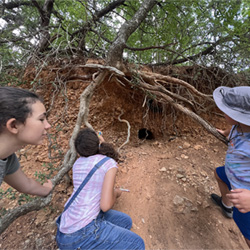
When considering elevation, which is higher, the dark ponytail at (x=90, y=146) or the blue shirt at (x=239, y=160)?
the blue shirt at (x=239, y=160)

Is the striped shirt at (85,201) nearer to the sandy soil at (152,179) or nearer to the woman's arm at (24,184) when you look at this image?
the woman's arm at (24,184)

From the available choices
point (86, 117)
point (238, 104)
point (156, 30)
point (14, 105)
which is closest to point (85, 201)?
point (14, 105)

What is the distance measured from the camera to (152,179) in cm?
220

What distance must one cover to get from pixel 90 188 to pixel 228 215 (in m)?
1.84

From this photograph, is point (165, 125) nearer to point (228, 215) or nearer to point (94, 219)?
point (228, 215)

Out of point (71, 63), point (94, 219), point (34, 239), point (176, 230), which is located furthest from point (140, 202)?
point (71, 63)

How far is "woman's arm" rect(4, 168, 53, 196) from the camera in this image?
1.15 m

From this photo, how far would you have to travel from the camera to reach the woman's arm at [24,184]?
1.15 metres

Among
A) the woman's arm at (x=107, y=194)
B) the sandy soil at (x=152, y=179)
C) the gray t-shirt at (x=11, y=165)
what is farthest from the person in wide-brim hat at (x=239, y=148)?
the gray t-shirt at (x=11, y=165)

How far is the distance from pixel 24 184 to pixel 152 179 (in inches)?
65.0

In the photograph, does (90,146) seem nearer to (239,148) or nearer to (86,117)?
(86,117)

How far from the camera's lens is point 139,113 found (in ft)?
11.3

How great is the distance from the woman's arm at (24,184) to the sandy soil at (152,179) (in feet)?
1.79

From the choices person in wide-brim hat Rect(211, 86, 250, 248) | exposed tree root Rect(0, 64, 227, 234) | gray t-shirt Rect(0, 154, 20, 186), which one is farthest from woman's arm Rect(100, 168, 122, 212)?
person in wide-brim hat Rect(211, 86, 250, 248)
